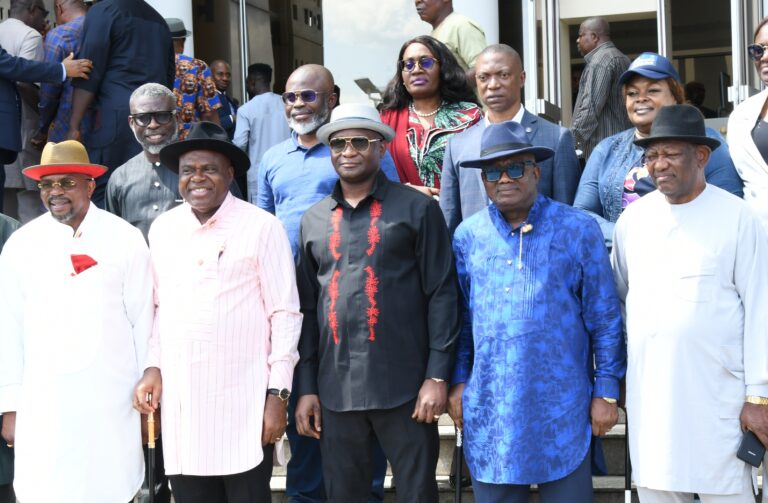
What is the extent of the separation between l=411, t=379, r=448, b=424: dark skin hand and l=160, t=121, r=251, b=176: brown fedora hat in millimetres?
1311

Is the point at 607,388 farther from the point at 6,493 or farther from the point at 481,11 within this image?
the point at 481,11

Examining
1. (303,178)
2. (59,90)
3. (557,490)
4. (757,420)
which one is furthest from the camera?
(59,90)

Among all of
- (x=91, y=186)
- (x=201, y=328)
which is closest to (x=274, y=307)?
(x=201, y=328)

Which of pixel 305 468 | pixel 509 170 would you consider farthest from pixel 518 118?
pixel 305 468

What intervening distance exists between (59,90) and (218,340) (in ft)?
11.3

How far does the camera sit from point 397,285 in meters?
4.52

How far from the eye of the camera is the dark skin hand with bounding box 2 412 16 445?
4.68 meters

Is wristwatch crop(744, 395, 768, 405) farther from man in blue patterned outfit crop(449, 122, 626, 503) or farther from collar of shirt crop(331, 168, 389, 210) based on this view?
collar of shirt crop(331, 168, 389, 210)

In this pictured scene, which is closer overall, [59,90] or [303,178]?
[303,178]

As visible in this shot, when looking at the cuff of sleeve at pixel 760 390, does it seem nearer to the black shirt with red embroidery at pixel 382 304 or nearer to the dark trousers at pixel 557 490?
the dark trousers at pixel 557 490

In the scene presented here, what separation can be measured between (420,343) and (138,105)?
83.0 inches

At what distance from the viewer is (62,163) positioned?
4.71 m

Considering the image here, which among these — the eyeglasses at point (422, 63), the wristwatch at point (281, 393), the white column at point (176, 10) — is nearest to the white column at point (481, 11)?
the white column at point (176, 10)

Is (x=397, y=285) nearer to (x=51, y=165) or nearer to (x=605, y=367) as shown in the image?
(x=605, y=367)
